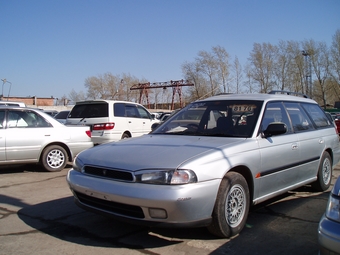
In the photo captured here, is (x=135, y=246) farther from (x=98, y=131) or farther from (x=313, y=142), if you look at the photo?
(x=98, y=131)

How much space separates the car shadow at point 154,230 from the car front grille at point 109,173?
71 centimetres

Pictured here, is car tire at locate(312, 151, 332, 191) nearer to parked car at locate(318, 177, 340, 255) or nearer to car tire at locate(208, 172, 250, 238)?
car tire at locate(208, 172, 250, 238)

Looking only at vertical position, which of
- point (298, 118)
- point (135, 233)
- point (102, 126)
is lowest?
point (135, 233)

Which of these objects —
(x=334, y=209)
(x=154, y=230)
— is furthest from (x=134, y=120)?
(x=334, y=209)

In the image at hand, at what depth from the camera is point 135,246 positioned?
11.6ft

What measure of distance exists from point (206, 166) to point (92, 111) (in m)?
8.04

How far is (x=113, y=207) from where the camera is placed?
3.51 metres

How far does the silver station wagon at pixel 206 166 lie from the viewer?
3279mm

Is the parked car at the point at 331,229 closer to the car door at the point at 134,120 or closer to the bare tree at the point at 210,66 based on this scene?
the car door at the point at 134,120

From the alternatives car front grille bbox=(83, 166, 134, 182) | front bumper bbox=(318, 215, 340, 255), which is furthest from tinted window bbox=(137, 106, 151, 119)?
front bumper bbox=(318, 215, 340, 255)

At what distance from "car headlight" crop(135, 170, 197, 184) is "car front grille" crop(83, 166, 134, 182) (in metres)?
0.15

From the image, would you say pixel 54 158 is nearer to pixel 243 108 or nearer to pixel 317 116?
pixel 243 108

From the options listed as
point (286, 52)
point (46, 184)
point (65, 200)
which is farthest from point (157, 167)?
A: point (286, 52)

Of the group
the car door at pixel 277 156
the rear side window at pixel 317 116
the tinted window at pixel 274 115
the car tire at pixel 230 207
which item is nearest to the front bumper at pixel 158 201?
the car tire at pixel 230 207
